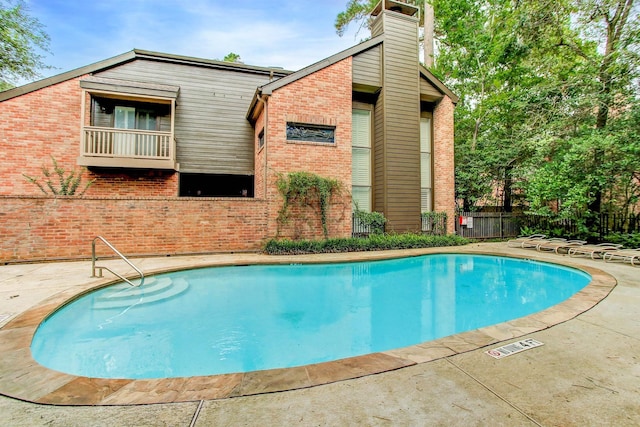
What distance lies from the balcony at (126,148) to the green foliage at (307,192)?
404 centimetres

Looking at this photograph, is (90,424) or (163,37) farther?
(163,37)

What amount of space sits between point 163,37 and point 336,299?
52.7ft

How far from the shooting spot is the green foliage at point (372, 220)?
997 cm

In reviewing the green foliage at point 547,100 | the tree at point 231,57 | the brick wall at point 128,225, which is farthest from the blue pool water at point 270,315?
the tree at point 231,57

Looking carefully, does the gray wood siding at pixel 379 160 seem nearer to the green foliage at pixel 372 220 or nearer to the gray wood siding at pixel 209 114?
the green foliage at pixel 372 220

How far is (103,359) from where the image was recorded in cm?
301

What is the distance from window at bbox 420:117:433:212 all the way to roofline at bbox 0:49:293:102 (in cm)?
609

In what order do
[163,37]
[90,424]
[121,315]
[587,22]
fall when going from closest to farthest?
1. [90,424]
2. [121,315]
3. [587,22]
4. [163,37]

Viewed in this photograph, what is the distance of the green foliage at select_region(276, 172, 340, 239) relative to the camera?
889 centimetres

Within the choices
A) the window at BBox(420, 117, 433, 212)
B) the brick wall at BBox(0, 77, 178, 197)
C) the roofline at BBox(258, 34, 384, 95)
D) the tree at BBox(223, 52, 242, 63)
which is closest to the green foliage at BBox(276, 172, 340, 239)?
the roofline at BBox(258, 34, 384, 95)

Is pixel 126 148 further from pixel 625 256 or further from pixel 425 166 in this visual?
pixel 625 256

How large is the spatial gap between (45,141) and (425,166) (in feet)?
43.1

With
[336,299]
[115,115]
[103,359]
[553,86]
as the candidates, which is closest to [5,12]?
[115,115]

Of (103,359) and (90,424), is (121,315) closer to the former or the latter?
(103,359)
